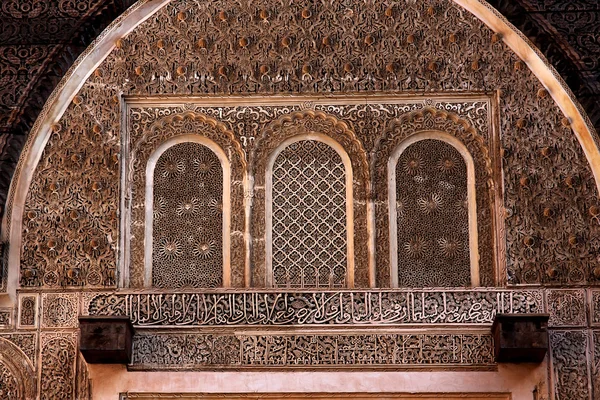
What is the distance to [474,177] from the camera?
27.8 feet

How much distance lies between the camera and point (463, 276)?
8.34m

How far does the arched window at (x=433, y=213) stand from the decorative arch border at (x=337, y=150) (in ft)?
0.52

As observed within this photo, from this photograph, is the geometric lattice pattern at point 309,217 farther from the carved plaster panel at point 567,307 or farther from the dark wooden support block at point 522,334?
the carved plaster panel at point 567,307

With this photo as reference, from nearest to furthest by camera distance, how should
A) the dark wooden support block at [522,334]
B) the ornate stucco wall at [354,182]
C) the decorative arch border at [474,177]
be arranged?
the dark wooden support block at [522,334], the ornate stucco wall at [354,182], the decorative arch border at [474,177]

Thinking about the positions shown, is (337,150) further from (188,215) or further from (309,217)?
(188,215)

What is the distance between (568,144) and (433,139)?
771mm

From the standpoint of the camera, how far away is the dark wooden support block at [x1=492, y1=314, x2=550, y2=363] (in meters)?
7.91

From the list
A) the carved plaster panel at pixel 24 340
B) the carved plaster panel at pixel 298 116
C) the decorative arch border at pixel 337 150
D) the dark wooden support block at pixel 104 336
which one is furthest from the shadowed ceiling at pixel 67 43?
the decorative arch border at pixel 337 150

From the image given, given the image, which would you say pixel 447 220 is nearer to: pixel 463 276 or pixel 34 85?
pixel 463 276

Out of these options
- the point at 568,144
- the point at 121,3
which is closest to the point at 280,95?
the point at 121,3

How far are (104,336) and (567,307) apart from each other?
2549mm

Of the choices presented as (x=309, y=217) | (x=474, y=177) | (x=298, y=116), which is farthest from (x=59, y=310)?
(x=474, y=177)

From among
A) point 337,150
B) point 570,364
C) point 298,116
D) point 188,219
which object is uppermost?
point 298,116

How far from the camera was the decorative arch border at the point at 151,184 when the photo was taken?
27.4 ft
